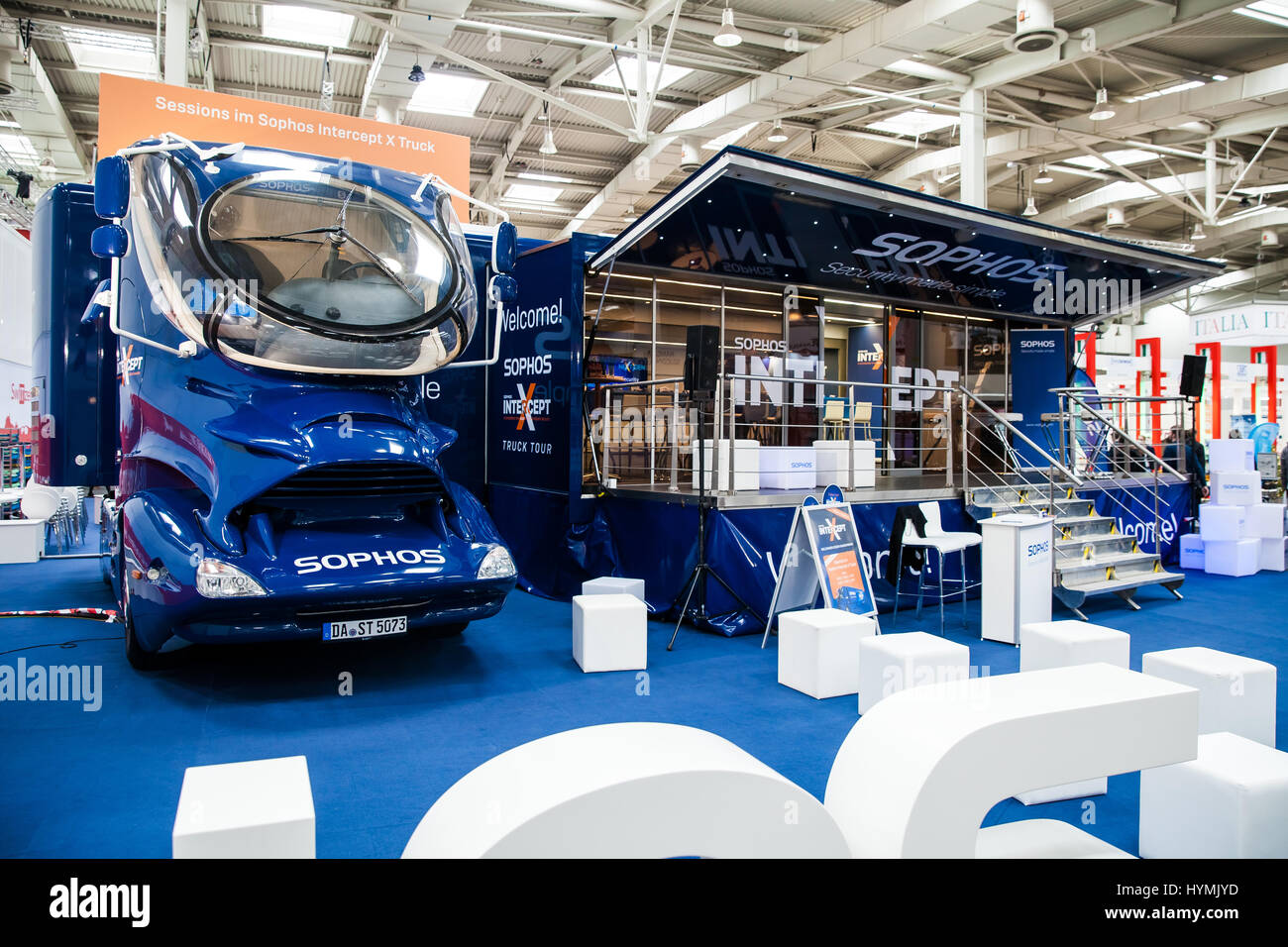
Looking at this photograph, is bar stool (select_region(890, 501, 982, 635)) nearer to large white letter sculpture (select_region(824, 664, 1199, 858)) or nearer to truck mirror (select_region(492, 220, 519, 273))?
truck mirror (select_region(492, 220, 519, 273))

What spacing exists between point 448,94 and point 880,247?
7.58 metres

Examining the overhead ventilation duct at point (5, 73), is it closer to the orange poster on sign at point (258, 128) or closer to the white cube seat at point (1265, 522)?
the orange poster on sign at point (258, 128)

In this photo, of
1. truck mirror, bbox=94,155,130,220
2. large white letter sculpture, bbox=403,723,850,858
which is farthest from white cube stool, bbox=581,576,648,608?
large white letter sculpture, bbox=403,723,850,858

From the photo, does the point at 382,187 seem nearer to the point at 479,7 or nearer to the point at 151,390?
the point at 151,390

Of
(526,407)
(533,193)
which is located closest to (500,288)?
(526,407)

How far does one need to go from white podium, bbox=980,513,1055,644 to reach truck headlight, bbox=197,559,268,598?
4628mm

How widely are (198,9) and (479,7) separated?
121 inches

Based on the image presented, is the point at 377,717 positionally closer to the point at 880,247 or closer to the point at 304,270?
the point at 304,270

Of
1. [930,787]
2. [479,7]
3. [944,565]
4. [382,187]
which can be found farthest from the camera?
[479,7]

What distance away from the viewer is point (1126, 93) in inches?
496

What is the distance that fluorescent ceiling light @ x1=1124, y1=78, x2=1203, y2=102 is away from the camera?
11734mm

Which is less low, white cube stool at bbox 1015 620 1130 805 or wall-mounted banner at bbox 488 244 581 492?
wall-mounted banner at bbox 488 244 581 492

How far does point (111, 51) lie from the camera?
11.0 m
